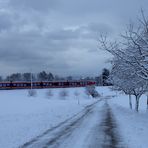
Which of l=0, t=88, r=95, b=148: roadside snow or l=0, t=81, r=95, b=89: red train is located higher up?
l=0, t=81, r=95, b=89: red train

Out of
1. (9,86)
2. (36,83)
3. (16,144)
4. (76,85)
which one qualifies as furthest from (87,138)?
(76,85)

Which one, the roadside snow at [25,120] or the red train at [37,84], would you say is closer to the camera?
the roadside snow at [25,120]

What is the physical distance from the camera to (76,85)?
160m

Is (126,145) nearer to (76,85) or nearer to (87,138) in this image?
(87,138)

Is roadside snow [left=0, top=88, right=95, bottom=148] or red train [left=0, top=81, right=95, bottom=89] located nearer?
roadside snow [left=0, top=88, right=95, bottom=148]

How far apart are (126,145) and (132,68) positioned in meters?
6.97

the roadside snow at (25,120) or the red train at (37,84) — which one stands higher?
the red train at (37,84)

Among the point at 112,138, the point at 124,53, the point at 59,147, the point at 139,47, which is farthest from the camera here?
the point at 124,53

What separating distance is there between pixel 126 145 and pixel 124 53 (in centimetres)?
694

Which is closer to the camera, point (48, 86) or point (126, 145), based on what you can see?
point (126, 145)

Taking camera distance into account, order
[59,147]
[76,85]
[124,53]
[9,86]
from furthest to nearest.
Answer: [76,85] → [9,86] → [124,53] → [59,147]

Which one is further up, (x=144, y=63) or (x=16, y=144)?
(x=144, y=63)

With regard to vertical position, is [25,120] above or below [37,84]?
below

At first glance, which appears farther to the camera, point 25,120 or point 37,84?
point 37,84
